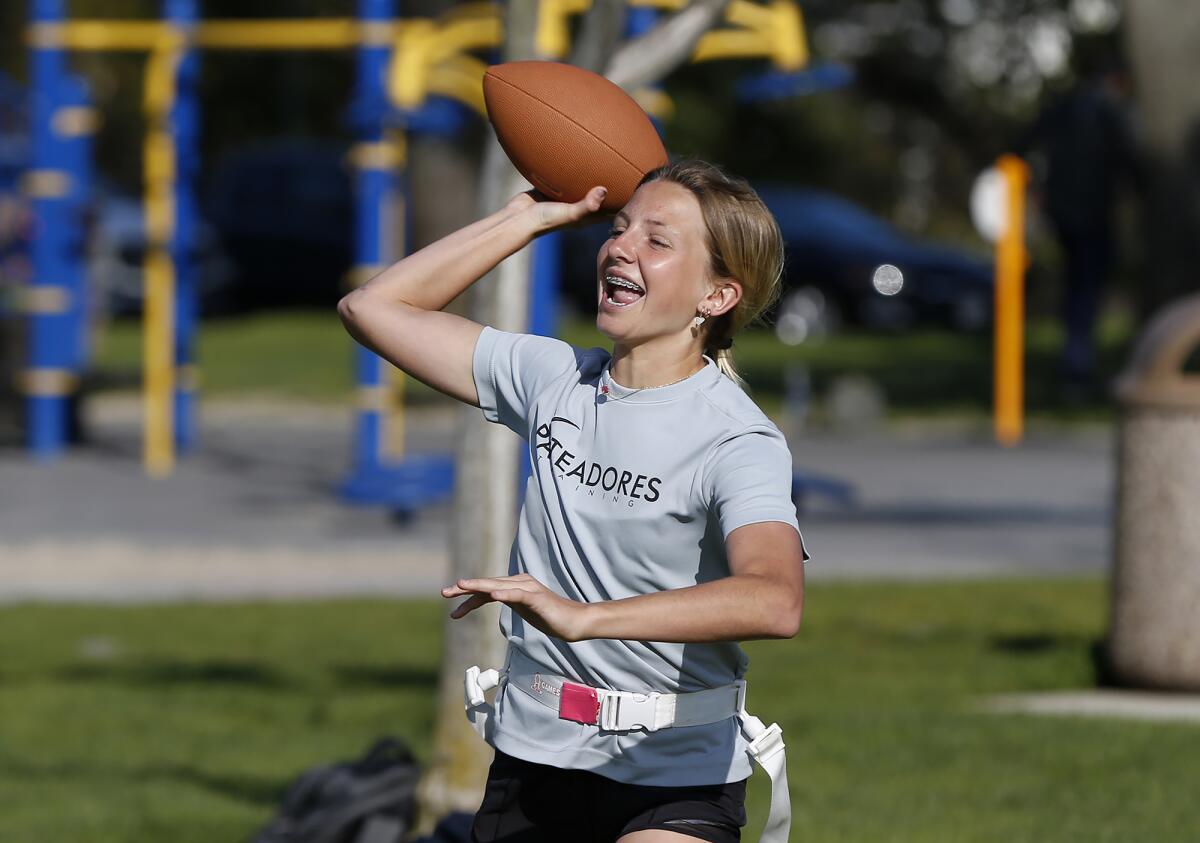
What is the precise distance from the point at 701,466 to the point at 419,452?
12316 mm

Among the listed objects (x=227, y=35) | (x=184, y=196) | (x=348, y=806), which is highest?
(x=227, y=35)

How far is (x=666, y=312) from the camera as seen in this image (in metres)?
3.17

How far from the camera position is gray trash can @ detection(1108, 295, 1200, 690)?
23.1ft

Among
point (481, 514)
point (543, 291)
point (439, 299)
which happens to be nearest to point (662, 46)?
point (481, 514)

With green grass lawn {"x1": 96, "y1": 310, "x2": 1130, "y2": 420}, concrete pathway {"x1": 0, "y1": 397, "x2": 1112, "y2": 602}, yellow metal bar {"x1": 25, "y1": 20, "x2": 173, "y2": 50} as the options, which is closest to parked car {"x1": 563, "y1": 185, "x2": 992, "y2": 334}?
green grass lawn {"x1": 96, "y1": 310, "x2": 1130, "y2": 420}

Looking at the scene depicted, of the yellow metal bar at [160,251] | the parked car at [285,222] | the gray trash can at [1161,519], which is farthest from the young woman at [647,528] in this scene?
the parked car at [285,222]

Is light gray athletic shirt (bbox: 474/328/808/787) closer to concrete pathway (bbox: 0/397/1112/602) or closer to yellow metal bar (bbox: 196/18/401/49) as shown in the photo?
concrete pathway (bbox: 0/397/1112/602)

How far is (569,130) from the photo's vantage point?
11.7ft

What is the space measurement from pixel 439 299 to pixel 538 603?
3.04ft

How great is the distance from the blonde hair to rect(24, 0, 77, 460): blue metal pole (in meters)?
12.0

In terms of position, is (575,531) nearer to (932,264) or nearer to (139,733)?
(139,733)

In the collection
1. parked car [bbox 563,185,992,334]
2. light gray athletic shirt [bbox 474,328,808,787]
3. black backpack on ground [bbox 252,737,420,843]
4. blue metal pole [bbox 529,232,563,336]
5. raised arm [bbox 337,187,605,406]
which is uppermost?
raised arm [bbox 337,187,605,406]

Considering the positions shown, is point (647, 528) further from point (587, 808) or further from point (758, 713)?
point (758, 713)

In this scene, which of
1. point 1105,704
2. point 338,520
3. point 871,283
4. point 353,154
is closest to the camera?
point 1105,704
